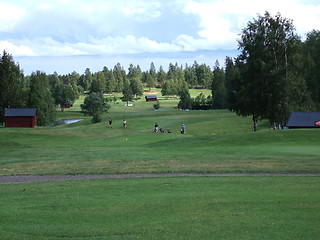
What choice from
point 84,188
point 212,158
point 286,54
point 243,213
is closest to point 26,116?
point 286,54

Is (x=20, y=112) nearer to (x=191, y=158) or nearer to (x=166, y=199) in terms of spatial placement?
(x=191, y=158)

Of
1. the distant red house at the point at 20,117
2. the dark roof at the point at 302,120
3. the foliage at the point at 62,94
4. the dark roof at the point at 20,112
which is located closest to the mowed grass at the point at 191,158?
the dark roof at the point at 302,120

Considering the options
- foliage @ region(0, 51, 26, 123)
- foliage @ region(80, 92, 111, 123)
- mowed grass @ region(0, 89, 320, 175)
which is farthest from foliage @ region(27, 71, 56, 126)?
mowed grass @ region(0, 89, 320, 175)

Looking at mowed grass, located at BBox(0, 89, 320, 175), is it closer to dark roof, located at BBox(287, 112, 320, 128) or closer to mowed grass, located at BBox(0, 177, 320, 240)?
mowed grass, located at BBox(0, 177, 320, 240)

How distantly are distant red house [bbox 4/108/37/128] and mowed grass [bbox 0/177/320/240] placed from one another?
6331cm

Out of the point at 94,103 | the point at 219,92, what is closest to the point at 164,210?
the point at 94,103

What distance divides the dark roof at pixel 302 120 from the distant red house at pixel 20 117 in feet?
152

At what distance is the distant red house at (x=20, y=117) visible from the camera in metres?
79.5

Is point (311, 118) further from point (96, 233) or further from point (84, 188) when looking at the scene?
point (96, 233)

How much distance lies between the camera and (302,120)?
5266 centimetres

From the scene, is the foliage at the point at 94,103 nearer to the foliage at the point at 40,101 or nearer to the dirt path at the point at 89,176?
the foliage at the point at 40,101

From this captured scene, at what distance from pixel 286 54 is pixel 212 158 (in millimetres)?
33735

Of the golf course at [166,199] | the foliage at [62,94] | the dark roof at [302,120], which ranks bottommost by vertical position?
the golf course at [166,199]

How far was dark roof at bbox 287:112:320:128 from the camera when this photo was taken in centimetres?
5228
